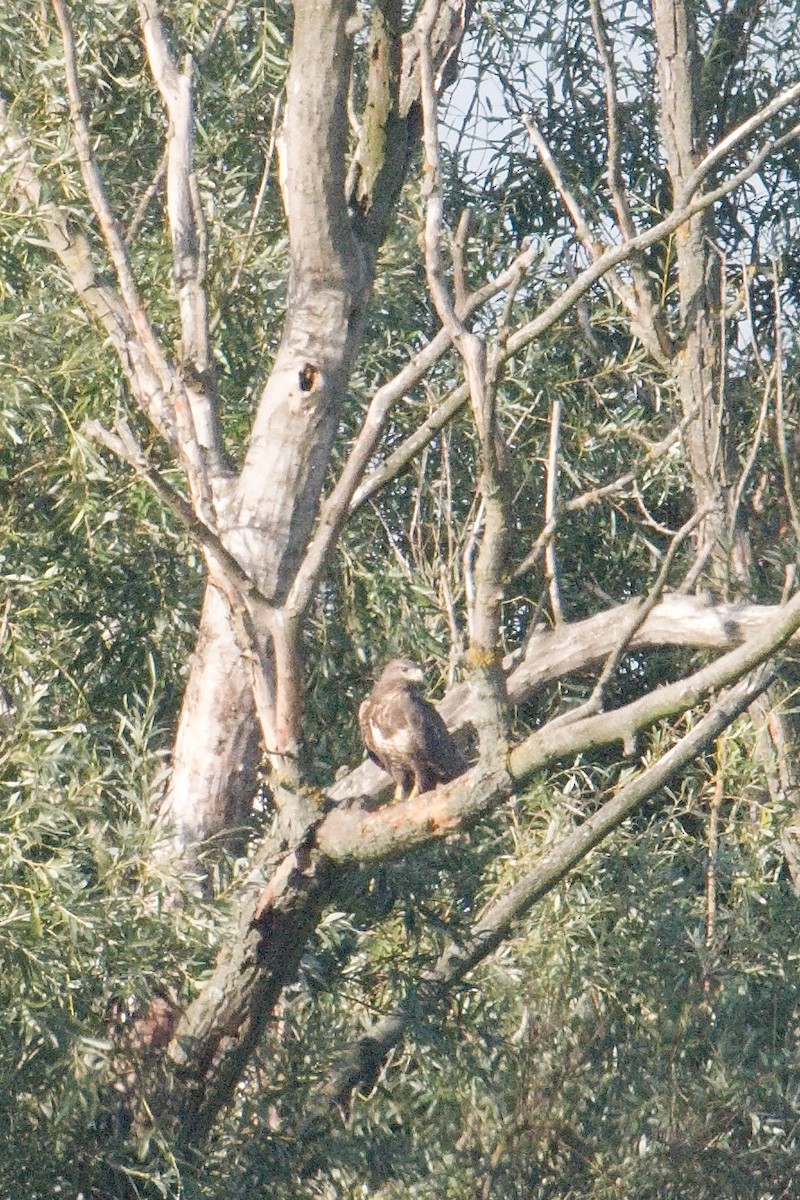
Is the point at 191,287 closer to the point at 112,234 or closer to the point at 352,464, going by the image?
the point at 112,234

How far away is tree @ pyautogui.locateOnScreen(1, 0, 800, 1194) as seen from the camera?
3617mm

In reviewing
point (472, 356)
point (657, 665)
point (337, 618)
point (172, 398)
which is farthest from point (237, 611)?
point (657, 665)

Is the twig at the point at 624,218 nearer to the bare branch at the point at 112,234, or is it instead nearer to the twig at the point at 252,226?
the twig at the point at 252,226

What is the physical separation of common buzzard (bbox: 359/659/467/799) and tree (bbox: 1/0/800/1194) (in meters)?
0.18

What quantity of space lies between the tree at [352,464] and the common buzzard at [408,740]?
7.0 inches

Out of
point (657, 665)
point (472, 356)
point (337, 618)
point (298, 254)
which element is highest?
point (298, 254)

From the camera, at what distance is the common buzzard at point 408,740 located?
432 centimetres

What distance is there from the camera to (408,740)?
14.2 ft

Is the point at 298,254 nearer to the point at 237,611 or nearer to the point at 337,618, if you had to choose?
the point at 237,611

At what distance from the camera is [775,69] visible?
6.65m

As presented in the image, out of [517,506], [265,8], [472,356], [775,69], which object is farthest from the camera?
[775,69]

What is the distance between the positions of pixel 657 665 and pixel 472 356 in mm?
3544

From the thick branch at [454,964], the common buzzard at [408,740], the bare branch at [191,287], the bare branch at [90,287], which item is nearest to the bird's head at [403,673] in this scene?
the common buzzard at [408,740]

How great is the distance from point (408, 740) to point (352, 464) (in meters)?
1.04
